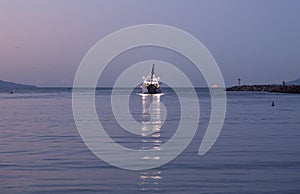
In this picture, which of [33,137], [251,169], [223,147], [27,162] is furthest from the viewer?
[33,137]

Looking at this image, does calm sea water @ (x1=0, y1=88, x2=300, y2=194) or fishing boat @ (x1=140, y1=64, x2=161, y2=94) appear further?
fishing boat @ (x1=140, y1=64, x2=161, y2=94)

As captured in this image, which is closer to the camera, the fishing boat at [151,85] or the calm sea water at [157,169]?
the calm sea water at [157,169]

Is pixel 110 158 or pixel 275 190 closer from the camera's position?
pixel 275 190

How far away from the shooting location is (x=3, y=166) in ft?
49.9

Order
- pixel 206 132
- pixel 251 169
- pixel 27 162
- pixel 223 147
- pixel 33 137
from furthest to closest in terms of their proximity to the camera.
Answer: pixel 206 132, pixel 33 137, pixel 223 147, pixel 27 162, pixel 251 169

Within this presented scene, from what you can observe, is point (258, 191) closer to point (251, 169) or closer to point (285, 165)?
point (251, 169)

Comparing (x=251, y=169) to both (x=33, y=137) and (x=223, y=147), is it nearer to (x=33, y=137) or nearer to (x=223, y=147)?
(x=223, y=147)

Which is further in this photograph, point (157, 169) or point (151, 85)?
point (151, 85)

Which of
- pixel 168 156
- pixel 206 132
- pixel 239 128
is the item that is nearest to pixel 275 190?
pixel 168 156

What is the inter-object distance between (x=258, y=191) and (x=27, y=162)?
26.0 ft

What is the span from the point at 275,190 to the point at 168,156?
6.22 m

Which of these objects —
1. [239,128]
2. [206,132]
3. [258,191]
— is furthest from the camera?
[239,128]

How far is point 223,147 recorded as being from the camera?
20.2 m

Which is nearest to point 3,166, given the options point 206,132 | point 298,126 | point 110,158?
point 110,158
